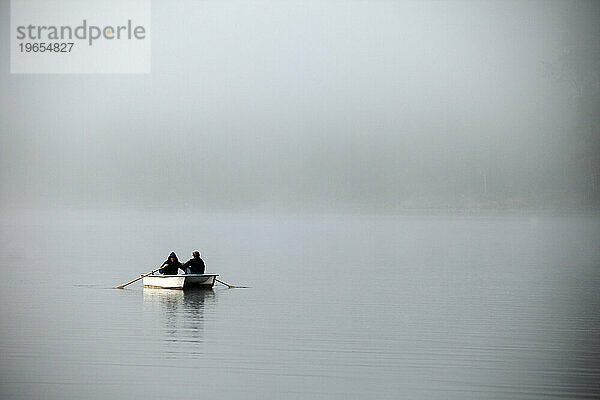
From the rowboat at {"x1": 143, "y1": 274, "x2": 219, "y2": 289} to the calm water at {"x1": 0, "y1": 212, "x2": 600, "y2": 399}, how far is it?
1.39 ft

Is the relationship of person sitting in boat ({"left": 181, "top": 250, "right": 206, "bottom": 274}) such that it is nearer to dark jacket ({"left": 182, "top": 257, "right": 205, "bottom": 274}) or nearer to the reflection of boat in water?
dark jacket ({"left": 182, "top": 257, "right": 205, "bottom": 274})

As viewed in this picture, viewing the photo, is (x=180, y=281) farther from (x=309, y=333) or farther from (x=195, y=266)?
(x=309, y=333)

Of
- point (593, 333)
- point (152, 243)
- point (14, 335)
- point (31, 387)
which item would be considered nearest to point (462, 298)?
point (593, 333)

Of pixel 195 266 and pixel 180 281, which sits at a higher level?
pixel 195 266

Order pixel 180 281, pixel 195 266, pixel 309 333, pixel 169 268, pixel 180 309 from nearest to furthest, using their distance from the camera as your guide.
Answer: pixel 309 333
pixel 180 309
pixel 180 281
pixel 169 268
pixel 195 266

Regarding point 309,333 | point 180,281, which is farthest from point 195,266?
point 309,333

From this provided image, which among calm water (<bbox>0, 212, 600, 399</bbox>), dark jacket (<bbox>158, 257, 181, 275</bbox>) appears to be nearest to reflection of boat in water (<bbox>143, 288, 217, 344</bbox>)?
calm water (<bbox>0, 212, 600, 399</bbox>)

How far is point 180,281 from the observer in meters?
28.4

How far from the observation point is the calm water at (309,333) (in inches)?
604

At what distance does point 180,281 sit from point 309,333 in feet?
28.6

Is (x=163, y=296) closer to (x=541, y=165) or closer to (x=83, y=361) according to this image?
(x=83, y=361)

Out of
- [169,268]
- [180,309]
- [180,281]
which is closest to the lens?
[180,309]

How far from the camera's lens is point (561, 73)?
7864 inches

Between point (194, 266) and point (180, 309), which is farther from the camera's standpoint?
point (194, 266)
